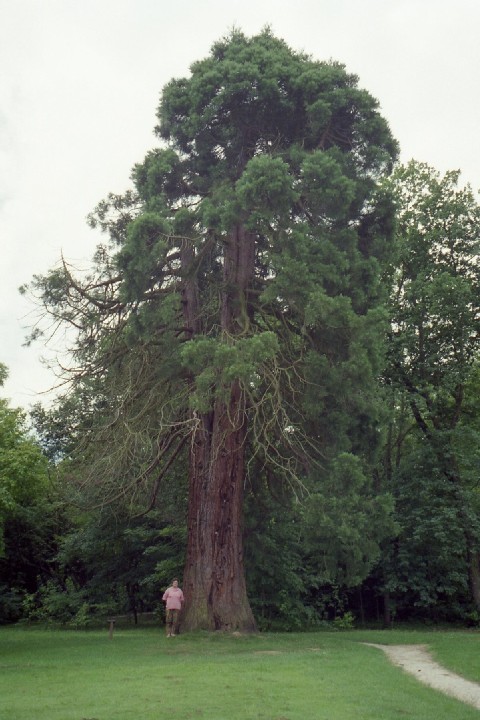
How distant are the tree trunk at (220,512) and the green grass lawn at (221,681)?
762 mm

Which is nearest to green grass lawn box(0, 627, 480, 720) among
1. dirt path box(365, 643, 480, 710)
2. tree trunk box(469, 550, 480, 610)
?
dirt path box(365, 643, 480, 710)

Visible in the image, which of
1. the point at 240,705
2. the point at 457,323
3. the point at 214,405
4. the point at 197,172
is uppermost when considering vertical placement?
the point at 197,172

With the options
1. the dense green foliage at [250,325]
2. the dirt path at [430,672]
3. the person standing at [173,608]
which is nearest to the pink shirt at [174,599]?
the person standing at [173,608]

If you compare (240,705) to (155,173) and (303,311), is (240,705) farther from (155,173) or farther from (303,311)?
(155,173)

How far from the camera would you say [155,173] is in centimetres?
1734

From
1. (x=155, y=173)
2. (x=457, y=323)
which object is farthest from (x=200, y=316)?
(x=457, y=323)

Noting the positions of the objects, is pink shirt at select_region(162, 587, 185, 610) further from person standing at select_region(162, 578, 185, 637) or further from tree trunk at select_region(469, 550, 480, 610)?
tree trunk at select_region(469, 550, 480, 610)

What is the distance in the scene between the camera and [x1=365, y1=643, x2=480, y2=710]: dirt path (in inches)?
365

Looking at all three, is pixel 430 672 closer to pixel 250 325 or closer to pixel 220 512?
pixel 220 512

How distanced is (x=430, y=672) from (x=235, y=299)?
887cm

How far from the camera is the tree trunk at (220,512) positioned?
1540 centimetres

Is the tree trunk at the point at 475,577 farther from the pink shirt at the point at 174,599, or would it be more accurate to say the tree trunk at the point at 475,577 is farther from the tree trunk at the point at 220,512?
the pink shirt at the point at 174,599

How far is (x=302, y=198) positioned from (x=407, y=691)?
11.0m

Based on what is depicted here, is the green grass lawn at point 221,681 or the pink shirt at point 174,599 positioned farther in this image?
the pink shirt at point 174,599
